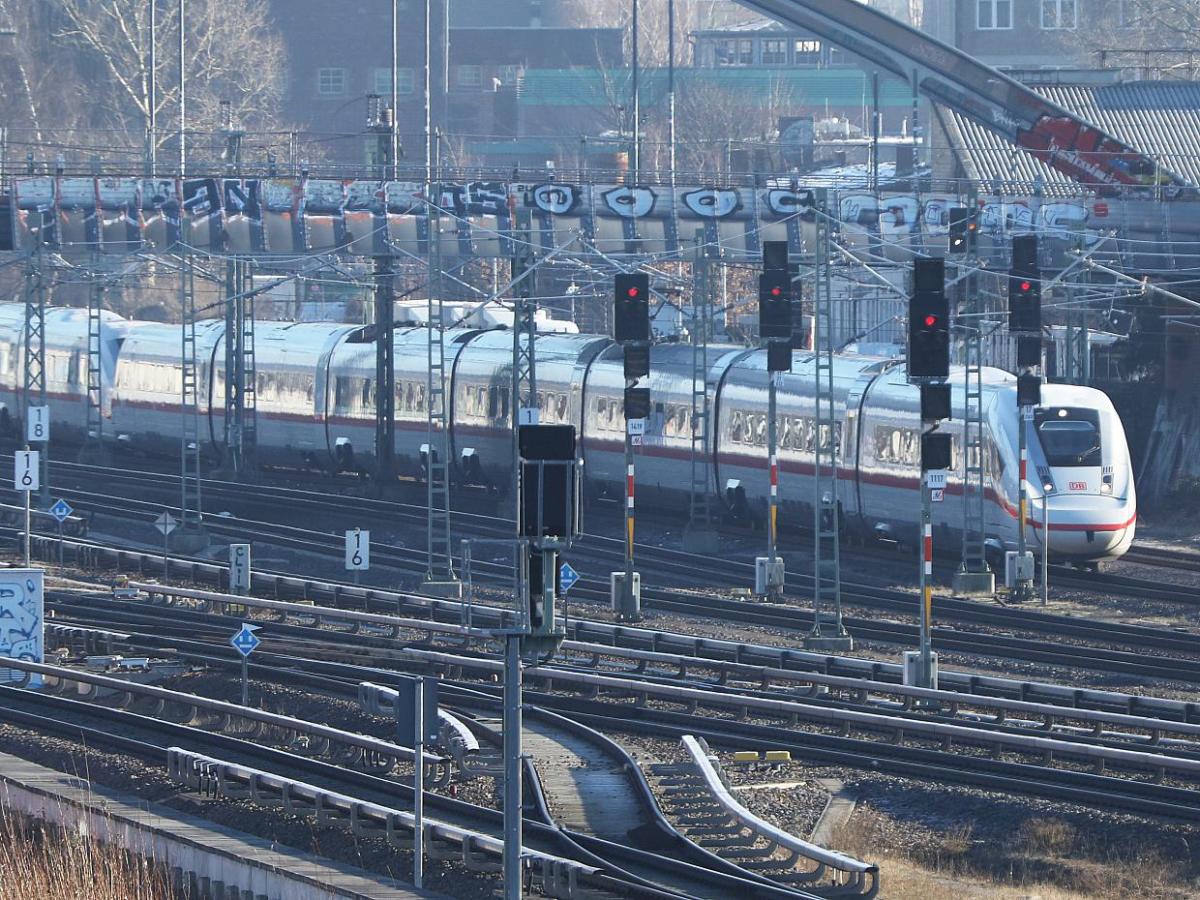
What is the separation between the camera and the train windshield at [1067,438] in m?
33.0

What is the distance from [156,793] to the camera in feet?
64.8

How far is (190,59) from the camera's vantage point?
93875 mm

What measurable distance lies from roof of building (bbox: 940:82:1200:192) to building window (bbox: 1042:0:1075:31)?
29.6 metres

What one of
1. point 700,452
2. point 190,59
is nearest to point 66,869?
point 700,452

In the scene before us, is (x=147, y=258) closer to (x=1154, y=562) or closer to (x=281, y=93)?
(x=1154, y=562)

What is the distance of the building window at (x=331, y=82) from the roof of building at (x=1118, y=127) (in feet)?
156

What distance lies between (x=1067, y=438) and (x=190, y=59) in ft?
225

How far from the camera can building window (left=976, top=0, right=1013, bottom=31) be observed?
291 feet

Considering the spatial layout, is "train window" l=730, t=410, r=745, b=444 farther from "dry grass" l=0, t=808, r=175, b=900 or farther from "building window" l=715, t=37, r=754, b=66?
"building window" l=715, t=37, r=754, b=66

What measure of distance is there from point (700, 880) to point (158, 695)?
9544mm

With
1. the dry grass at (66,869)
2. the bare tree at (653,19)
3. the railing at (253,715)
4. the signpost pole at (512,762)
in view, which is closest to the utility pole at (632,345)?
the railing at (253,715)

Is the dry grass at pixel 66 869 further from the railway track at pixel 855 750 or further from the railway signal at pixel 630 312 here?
the railway signal at pixel 630 312

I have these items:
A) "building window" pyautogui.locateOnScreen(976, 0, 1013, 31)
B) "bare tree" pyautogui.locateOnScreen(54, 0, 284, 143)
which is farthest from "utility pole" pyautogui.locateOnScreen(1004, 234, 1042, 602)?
"bare tree" pyautogui.locateOnScreen(54, 0, 284, 143)

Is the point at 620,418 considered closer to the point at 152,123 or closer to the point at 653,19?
the point at 152,123
